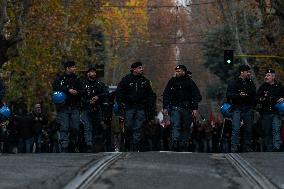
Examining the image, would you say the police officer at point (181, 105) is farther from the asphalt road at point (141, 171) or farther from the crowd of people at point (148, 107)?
the asphalt road at point (141, 171)

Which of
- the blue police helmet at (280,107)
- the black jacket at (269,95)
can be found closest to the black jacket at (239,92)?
the black jacket at (269,95)

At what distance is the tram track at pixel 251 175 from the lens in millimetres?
8875

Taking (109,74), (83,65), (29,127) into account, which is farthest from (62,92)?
(109,74)

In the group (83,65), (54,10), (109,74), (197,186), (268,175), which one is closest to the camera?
(197,186)

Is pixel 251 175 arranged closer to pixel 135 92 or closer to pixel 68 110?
pixel 135 92

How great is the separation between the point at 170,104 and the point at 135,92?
712 millimetres

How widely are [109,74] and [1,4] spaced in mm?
52308

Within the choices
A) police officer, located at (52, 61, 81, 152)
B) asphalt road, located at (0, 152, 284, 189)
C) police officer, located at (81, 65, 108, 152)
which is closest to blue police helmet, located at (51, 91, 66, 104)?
police officer, located at (52, 61, 81, 152)

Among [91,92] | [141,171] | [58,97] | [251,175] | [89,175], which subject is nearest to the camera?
[89,175]

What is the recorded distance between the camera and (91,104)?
685 inches

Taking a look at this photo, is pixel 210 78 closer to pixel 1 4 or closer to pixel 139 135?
pixel 1 4

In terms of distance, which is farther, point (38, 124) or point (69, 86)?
point (38, 124)

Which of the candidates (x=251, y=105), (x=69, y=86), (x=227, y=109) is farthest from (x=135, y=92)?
(x=251, y=105)

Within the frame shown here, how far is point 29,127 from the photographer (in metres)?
22.9
